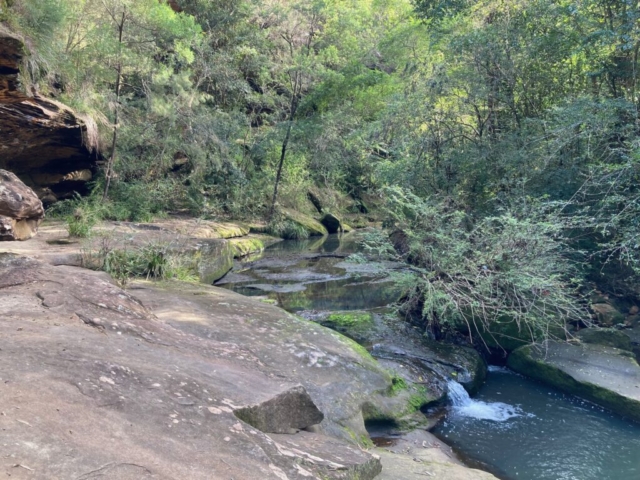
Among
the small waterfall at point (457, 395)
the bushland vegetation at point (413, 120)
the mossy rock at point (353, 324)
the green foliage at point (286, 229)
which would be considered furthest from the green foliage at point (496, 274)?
the green foliage at point (286, 229)

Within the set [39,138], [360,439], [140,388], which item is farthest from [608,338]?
[39,138]

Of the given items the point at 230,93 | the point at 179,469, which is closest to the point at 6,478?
the point at 179,469

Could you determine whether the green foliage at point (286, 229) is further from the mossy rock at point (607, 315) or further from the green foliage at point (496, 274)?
the mossy rock at point (607, 315)

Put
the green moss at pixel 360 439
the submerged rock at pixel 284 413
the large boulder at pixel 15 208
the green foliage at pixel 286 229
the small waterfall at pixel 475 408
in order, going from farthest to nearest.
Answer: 1. the green foliage at pixel 286 229
2. the large boulder at pixel 15 208
3. the small waterfall at pixel 475 408
4. the green moss at pixel 360 439
5. the submerged rock at pixel 284 413

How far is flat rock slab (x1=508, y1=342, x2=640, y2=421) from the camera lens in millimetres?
6371

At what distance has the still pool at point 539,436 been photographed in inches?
203

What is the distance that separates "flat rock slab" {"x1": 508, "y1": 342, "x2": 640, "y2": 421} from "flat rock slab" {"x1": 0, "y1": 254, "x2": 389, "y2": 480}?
305cm

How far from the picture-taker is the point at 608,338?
25.6 feet

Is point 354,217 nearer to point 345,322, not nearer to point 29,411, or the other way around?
point 345,322

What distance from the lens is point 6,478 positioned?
190cm

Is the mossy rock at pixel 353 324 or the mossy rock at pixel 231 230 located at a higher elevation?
the mossy rock at pixel 231 230

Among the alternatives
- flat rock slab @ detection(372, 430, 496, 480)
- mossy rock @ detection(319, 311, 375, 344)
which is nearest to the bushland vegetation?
mossy rock @ detection(319, 311, 375, 344)

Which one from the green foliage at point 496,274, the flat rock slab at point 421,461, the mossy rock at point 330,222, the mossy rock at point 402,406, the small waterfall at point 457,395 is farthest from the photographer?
the mossy rock at point 330,222

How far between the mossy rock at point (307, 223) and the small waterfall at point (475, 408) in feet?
47.0
